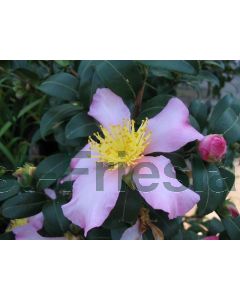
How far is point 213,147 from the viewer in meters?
0.63

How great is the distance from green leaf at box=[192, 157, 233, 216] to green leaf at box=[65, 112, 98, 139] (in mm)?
201

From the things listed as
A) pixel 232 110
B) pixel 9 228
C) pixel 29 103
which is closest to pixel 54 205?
pixel 9 228

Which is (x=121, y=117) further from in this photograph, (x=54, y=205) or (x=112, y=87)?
(x=54, y=205)

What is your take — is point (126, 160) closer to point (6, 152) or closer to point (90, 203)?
point (90, 203)

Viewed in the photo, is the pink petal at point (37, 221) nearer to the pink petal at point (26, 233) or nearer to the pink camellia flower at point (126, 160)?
the pink petal at point (26, 233)

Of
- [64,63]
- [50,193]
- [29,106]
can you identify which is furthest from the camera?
[29,106]

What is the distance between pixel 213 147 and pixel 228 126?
0.10 metres

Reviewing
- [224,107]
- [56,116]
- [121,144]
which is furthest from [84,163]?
[224,107]

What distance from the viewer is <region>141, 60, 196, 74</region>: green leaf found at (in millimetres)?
734

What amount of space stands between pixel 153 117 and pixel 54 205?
0.84ft

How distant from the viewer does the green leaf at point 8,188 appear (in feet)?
2.58

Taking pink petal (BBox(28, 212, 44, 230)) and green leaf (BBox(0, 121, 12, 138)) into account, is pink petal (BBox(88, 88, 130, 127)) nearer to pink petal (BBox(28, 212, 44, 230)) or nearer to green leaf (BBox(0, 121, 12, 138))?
pink petal (BBox(28, 212, 44, 230))

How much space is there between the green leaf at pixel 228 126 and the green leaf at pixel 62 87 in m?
0.30

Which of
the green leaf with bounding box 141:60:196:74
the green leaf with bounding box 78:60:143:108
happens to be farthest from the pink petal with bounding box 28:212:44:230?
the green leaf with bounding box 141:60:196:74
